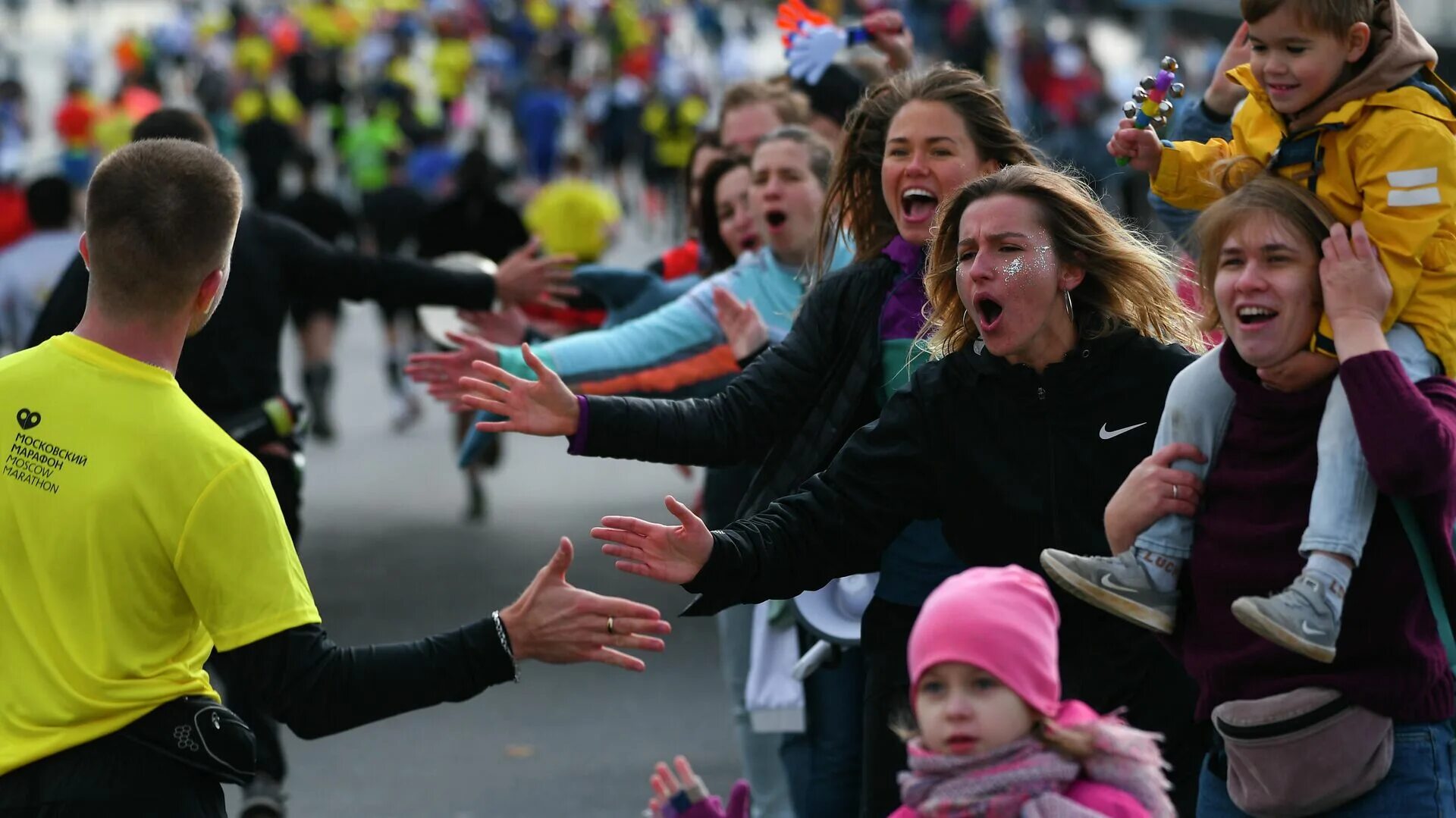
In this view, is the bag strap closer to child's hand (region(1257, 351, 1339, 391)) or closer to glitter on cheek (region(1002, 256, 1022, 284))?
child's hand (region(1257, 351, 1339, 391))

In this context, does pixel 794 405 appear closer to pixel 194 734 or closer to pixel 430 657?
pixel 430 657

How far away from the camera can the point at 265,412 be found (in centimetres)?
631

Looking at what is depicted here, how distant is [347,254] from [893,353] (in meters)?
2.60

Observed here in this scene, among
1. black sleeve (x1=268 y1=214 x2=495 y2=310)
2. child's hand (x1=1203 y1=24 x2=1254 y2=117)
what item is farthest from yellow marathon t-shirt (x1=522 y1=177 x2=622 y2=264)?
child's hand (x1=1203 y1=24 x2=1254 y2=117)

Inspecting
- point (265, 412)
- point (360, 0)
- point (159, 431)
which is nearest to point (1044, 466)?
point (159, 431)

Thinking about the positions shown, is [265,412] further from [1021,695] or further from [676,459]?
[1021,695]

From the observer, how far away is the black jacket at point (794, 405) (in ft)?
15.0

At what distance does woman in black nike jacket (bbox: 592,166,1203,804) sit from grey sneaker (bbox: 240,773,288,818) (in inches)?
119

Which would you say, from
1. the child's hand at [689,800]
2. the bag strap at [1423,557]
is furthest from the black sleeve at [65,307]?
the bag strap at [1423,557]

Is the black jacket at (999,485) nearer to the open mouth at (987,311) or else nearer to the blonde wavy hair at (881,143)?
the open mouth at (987,311)

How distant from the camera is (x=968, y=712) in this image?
285 cm

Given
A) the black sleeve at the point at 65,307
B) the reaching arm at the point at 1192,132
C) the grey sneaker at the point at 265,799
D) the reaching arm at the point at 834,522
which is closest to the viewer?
the reaching arm at the point at 834,522

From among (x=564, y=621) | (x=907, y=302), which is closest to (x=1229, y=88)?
(x=907, y=302)

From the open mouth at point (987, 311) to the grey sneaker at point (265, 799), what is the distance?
342 cm
